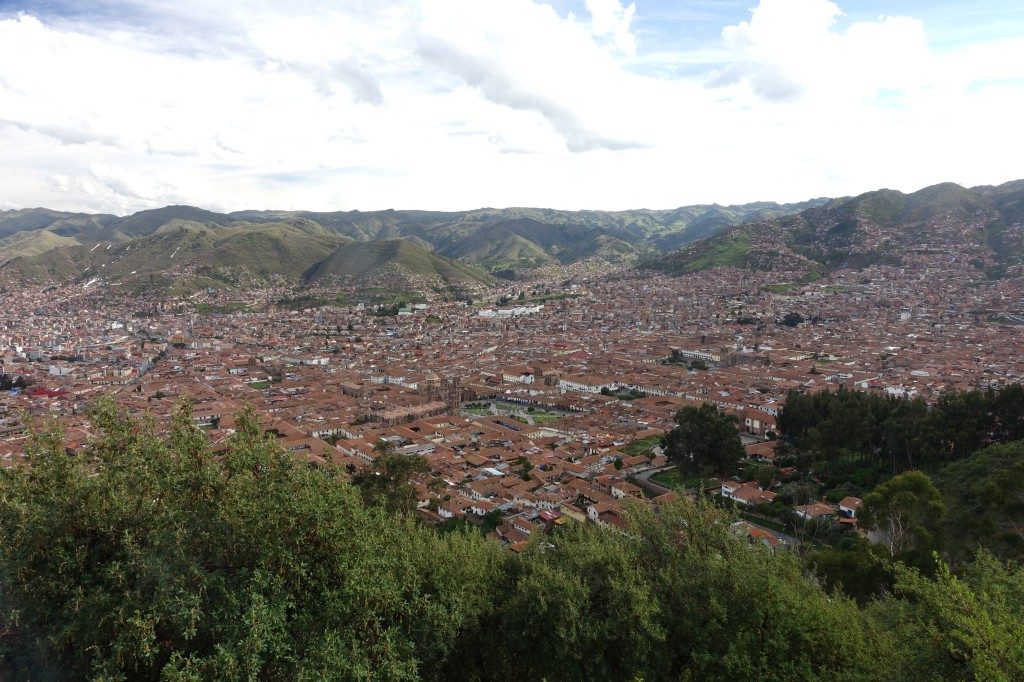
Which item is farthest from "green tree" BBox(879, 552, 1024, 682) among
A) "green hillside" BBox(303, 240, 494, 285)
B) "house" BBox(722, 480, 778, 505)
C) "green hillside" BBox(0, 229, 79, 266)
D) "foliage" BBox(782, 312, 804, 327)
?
"green hillside" BBox(0, 229, 79, 266)

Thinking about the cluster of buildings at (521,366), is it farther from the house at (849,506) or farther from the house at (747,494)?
the house at (849,506)

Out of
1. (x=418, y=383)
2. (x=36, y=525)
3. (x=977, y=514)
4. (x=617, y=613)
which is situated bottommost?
(x=418, y=383)

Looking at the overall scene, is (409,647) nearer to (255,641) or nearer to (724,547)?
(255,641)

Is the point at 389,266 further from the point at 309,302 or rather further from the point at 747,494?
the point at 747,494

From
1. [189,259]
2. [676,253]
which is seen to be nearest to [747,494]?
[676,253]

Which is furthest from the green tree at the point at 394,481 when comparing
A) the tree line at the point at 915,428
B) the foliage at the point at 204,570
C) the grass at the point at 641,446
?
the tree line at the point at 915,428

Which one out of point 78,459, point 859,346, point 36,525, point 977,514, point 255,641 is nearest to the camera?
point 255,641

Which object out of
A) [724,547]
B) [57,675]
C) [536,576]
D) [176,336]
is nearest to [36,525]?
[57,675]
